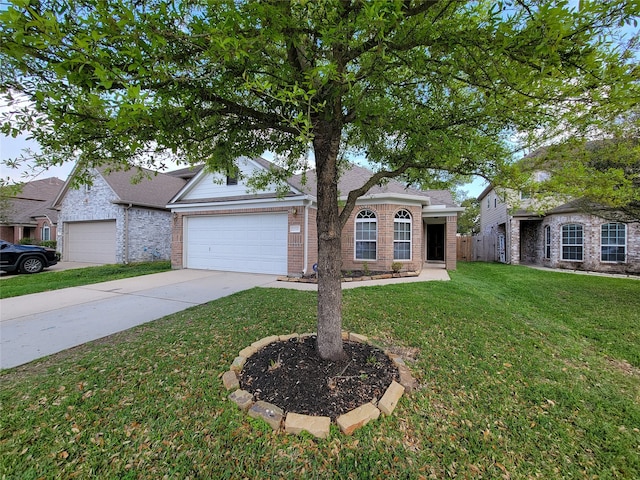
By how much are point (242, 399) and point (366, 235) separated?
8.57 m

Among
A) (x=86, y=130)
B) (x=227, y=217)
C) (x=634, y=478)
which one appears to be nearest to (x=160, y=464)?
(x=86, y=130)

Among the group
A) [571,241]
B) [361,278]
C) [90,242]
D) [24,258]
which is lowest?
[361,278]

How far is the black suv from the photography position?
10.5m

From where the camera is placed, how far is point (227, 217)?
10.7 metres

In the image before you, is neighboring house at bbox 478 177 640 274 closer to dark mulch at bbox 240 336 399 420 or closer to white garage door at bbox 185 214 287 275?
white garage door at bbox 185 214 287 275

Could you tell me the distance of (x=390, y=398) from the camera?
264cm

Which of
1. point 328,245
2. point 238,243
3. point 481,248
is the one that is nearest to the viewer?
point 328,245

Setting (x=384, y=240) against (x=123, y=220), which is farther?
(x=123, y=220)

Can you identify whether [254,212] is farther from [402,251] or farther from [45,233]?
[45,233]

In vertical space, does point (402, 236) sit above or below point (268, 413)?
above

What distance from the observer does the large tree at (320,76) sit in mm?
1682

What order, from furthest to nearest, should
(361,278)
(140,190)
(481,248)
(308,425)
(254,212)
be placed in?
(481,248) < (140,190) < (254,212) < (361,278) < (308,425)

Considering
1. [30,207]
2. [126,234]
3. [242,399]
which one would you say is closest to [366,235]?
[242,399]

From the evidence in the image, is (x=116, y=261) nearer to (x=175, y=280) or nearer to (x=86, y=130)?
(x=175, y=280)
